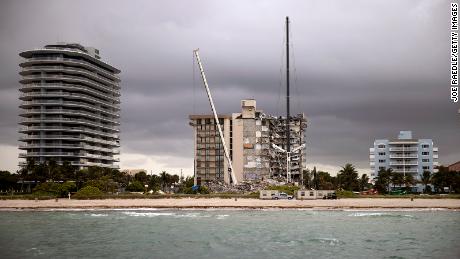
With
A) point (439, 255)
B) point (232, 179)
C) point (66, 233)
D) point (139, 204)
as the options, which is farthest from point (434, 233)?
point (232, 179)

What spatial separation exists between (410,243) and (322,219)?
28229 millimetres

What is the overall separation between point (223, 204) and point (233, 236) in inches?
2005

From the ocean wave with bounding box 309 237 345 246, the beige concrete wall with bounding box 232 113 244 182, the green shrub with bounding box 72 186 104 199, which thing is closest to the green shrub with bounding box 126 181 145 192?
the green shrub with bounding box 72 186 104 199

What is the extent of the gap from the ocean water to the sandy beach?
15369 mm

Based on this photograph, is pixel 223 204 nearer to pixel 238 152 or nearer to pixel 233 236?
pixel 233 236

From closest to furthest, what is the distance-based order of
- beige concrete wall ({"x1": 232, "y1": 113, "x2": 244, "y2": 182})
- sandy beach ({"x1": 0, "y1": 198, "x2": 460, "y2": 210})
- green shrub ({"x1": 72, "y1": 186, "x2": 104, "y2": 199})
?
sandy beach ({"x1": 0, "y1": 198, "x2": 460, "y2": 210}) < green shrub ({"x1": 72, "y1": 186, "x2": 104, "y2": 199}) < beige concrete wall ({"x1": 232, "y1": 113, "x2": 244, "y2": 182})

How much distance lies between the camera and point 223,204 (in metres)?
115

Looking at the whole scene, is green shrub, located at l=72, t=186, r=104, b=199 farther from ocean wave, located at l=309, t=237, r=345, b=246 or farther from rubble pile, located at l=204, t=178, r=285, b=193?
ocean wave, located at l=309, t=237, r=345, b=246

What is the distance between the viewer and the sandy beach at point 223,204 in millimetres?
110188

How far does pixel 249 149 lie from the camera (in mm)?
197625

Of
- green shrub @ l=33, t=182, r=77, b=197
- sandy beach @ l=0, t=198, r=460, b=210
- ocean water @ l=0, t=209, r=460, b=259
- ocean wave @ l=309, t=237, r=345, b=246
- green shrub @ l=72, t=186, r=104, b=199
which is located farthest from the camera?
green shrub @ l=33, t=182, r=77, b=197

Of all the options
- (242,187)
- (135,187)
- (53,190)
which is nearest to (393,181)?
(242,187)

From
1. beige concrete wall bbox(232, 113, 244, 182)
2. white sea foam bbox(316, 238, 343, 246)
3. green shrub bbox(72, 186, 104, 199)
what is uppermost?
beige concrete wall bbox(232, 113, 244, 182)

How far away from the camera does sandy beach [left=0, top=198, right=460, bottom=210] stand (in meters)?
110
